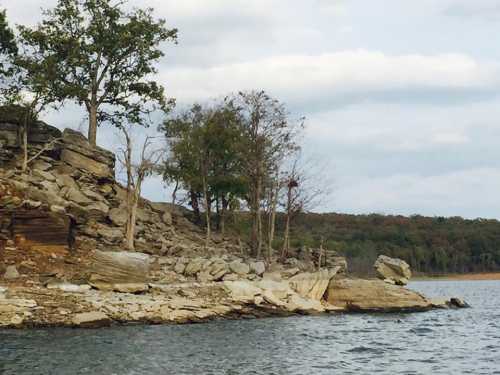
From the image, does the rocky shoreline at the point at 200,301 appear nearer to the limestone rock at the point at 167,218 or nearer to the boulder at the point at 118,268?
the boulder at the point at 118,268

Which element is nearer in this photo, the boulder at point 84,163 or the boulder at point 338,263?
the boulder at point 84,163

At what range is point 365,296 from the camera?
42438 millimetres

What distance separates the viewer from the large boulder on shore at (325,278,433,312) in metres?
42.3

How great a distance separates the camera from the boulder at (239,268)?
1636 inches

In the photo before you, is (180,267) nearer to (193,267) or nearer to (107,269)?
(193,267)

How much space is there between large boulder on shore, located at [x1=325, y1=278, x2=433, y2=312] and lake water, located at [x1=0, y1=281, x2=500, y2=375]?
25.8 feet

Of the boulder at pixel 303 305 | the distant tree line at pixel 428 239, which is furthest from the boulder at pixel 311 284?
the distant tree line at pixel 428 239

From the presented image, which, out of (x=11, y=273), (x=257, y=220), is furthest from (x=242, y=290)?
(x=257, y=220)

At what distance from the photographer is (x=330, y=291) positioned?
140ft

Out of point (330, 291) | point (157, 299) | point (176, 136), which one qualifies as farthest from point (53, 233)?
point (176, 136)

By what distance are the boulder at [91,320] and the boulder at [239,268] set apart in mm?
12952

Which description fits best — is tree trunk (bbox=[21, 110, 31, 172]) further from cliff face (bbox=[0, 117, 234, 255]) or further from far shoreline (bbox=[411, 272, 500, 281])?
far shoreline (bbox=[411, 272, 500, 281])

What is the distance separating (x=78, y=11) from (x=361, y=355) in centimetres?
3893

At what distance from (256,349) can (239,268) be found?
690 inches
